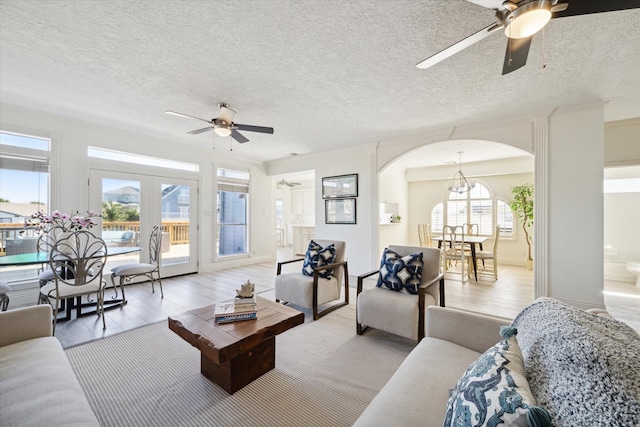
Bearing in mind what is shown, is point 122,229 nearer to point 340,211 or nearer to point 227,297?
point 227,297

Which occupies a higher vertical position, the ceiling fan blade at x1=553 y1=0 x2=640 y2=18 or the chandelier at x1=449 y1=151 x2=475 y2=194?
the ceiling fan blade at x1=553 y1=0 x2=640 y2=18

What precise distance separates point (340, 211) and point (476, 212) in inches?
157

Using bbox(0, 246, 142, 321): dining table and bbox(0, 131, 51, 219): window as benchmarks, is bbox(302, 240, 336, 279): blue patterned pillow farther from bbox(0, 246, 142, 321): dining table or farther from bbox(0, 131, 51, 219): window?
bbox(0, 131, 51, 219): window

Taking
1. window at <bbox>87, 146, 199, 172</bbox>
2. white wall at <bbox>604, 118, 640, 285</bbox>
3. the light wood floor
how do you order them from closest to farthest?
the light wood floor, window at <bbox>87, 146, 199, 172</bbox>, white wall at <bbox>604, 118, 640, 285</bbox>

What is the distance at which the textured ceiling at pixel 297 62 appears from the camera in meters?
1.89

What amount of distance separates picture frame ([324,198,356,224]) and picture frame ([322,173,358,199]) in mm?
110

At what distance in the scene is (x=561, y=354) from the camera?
2.50 ft

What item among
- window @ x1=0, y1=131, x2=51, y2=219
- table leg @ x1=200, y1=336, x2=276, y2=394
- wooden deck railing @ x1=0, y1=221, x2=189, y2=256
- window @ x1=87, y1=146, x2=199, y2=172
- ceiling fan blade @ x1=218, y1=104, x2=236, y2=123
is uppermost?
ceiling fan blade @ x1=218, y1=104, x2=236, y2=123

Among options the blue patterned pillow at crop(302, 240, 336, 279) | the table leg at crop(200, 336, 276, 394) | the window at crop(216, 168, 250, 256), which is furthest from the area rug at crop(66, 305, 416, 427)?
the window at crop(216, 168, 250, 256)

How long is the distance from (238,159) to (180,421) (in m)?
5.40

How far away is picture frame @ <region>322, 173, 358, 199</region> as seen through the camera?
5.41m

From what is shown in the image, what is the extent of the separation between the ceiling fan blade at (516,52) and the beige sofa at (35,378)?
2.99 m

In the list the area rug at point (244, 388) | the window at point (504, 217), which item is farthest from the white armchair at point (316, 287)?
the window at point (504, 217)

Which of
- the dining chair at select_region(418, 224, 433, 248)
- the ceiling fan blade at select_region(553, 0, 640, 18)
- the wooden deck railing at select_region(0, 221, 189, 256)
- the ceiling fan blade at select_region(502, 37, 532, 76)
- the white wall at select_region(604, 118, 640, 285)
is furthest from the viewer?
the dining chair at select_region(418, 224, 433, 248)
